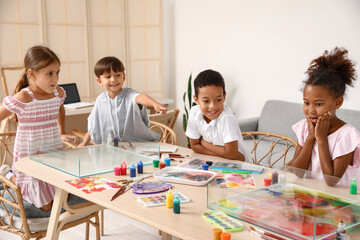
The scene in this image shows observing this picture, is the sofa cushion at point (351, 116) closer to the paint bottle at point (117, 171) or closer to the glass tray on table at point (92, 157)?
the glass tray on table at point (92, 157)

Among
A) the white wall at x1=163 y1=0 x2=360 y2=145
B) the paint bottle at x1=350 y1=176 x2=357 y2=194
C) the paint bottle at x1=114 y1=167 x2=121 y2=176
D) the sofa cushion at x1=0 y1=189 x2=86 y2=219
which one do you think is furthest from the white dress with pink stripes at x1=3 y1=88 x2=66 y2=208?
the white wall at x1=163 y1=0 x2=360 y2=145

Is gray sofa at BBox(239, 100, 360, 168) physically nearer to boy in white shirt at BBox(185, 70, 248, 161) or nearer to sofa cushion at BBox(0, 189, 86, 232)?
boy in white shirt at BBox(185, 70, 248, 161)

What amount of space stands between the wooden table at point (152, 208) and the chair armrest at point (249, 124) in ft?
7.04

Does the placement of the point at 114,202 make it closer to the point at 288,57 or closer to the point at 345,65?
the point at 345,65

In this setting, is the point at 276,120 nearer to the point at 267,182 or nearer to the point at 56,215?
the point at 267,182

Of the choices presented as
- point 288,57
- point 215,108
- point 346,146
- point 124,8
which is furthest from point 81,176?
point 124,8

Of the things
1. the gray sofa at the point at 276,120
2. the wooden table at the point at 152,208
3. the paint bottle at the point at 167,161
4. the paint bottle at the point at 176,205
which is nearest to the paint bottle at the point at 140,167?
the wooden table at the point at 152,208

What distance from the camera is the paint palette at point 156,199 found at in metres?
1.70

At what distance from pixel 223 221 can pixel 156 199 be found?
13.6 inches

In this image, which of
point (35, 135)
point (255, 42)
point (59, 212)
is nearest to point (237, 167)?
point (59, 212)

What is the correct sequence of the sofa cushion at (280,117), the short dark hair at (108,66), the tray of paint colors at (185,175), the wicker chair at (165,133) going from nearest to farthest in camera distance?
the tray of paint colors at (185,175) → the short dark hair at (108,66) → the wicker chair at (165,133) → the sofa cushion at (280,117)

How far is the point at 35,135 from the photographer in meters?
2.59

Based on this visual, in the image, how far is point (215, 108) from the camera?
2439 mm

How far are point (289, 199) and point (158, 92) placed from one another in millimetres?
4291
